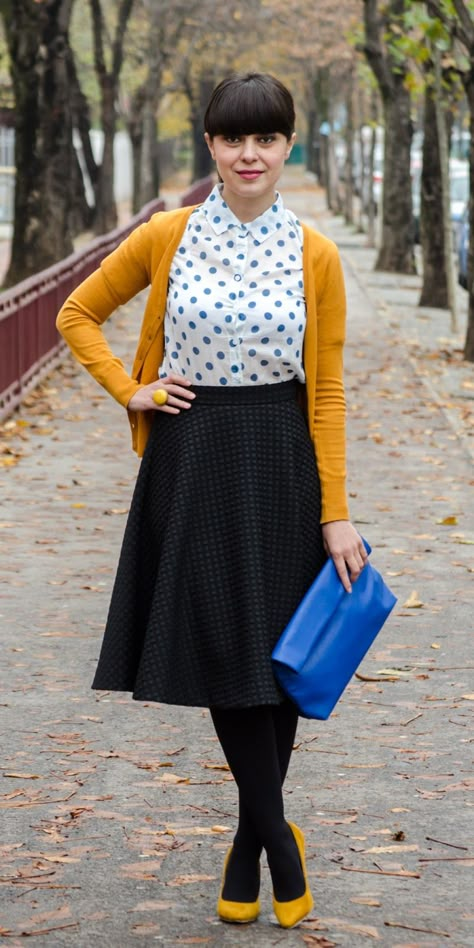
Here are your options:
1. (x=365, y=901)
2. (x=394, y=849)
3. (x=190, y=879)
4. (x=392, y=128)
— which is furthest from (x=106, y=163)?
(x=365, y=901)

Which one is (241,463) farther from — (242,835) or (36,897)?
(36,897)

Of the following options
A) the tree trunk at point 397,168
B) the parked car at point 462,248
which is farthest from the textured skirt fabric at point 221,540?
the tree trunk at point 397,168

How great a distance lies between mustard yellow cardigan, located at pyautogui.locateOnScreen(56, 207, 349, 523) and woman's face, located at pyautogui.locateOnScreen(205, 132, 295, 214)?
0.16 meters

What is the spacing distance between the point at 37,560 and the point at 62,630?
4.97 feet

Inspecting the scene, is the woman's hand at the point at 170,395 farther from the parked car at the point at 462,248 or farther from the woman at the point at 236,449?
the parked car at the point at 462,248

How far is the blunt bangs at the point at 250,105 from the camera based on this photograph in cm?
398

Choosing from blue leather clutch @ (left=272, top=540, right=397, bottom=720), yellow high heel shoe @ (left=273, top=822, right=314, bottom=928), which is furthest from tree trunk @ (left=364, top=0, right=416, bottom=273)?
yellow high heel shoe @ (left=273, top=822, right=314, bottom=928)

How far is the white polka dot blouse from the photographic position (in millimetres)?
4062

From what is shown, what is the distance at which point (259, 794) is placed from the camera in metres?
4.16

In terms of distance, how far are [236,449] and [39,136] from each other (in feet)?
63.2

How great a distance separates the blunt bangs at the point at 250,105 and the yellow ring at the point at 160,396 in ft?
1.91

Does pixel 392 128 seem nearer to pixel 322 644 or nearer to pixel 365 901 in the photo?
pixel 365 901

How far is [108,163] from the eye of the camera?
123 ft

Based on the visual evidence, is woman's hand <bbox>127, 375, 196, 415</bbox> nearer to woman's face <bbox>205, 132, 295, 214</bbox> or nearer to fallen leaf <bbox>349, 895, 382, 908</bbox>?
woman's face <bbox>205, 132, 295, 214</bbox>
